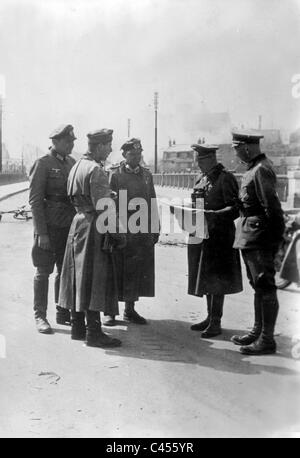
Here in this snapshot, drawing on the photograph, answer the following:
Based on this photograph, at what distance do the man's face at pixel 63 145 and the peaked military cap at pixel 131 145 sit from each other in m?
0.53

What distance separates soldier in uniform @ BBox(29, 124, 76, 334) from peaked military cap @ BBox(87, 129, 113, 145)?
2.02 ft

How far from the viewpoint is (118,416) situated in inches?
134

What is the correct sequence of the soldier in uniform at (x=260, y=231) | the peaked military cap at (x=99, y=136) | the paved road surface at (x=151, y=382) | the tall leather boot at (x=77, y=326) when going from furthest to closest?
the tall leather boot at (x=77, y=326) → the peaked military cap at (x=99, y=136) → the soldier in uniform at (x=260, y=231) → the paved road surface at (x=151, y=382)

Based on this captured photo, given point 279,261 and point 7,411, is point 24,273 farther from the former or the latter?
point 7,411

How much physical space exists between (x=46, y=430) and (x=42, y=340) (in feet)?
5.89

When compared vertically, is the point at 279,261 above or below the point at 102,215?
below

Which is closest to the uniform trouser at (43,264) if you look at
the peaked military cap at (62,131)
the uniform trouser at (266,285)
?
the peaked military cap at (62,131)

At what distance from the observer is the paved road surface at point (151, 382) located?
10.9 ft

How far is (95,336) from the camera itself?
15.9 ft

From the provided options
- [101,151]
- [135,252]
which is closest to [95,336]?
[135,252]

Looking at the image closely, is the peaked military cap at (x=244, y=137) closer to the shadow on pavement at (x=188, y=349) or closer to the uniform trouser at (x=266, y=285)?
the uniform trouser at (x=266, y=285)

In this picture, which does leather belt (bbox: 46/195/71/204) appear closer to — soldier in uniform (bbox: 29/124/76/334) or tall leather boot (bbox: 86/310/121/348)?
soldier in uniform (bbox: 29/124/76/334)
